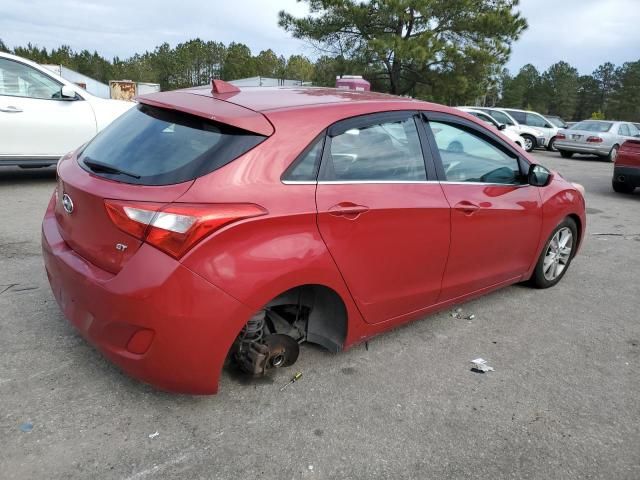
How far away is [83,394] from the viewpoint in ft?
8.63

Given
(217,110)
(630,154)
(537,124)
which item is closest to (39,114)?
(217,110)

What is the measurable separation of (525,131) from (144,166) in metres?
20.1

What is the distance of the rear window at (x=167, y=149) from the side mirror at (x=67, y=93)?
4869 millimetres

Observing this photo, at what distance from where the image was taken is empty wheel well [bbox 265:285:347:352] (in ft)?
9.23

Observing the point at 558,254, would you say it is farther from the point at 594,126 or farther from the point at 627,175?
Result: the point at 594,126

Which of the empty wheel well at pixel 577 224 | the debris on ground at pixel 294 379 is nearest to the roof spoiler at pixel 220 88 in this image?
the debris on ground at pixel 294 379

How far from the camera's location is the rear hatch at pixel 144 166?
7.62 ft

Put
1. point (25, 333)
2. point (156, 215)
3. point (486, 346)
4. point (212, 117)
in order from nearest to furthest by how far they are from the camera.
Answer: point (156, 215)
point (212, 117)
point (25, 333)
point (486, 346)

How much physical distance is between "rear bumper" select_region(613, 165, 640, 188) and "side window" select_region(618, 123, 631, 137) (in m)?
9.95

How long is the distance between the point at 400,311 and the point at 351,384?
56 centimetres

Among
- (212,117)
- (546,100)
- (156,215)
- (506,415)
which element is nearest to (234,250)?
(156,215)

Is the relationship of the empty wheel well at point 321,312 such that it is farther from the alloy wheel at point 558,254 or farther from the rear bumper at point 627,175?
the rear bumper at point 627,175

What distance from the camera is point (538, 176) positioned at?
3.94 metres

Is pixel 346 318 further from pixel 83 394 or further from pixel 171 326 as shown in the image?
pixel 83 394
